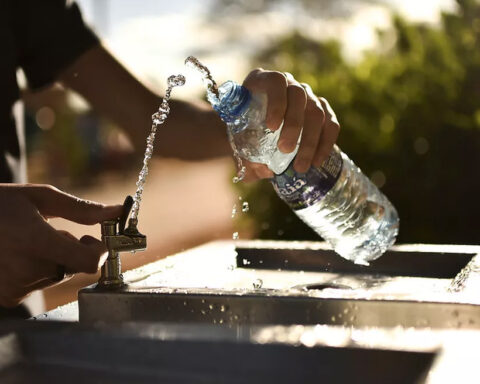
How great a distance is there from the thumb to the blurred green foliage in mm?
2532

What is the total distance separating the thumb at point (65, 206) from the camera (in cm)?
134

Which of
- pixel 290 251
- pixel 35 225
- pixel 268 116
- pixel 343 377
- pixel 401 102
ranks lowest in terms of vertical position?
pixel 343 377

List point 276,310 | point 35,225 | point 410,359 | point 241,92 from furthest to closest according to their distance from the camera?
1. point 241,92
2. point 276,310
3. point 35,225
4. point 410,359

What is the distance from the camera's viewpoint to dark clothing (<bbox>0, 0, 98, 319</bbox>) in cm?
213

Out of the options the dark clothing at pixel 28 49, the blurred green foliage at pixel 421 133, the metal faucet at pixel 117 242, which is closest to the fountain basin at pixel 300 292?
the metal faucet at pixel 117 242

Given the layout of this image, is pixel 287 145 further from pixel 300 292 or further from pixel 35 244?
pixel 35 244

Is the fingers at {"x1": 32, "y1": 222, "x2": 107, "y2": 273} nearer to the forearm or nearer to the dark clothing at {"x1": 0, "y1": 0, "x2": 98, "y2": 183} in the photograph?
the dark clothing at {"x1": 0, "y1": 0, "x2": 98, "y2": 183}

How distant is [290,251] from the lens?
204cm

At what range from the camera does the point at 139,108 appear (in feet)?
7.73

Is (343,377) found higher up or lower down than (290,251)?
lower down

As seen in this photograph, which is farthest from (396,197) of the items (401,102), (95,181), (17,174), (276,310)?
(95,181)

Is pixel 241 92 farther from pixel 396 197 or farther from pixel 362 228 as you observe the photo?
pixel 396 197

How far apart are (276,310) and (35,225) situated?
47cm

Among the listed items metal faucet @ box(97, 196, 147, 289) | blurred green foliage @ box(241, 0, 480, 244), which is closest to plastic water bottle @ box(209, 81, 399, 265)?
metal faucet @ box(97, 196, 147, 289)
